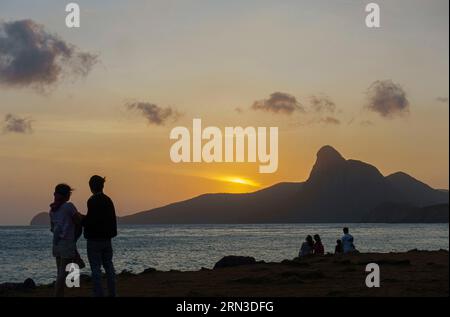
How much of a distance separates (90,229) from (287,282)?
25.2ft

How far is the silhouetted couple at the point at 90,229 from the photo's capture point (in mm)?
13273

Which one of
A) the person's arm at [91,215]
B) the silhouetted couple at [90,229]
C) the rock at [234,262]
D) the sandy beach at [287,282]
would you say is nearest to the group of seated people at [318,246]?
the rock at [234,262]

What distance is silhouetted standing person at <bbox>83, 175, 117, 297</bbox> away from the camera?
13250 millimetres

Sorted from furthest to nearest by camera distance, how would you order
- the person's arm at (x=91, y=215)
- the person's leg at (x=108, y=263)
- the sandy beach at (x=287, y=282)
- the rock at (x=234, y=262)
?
the rock at (x=234, y=262) < the sandy beach at (x=287, y=282) < the person's leg at (x=108, y=263) < the person's arm at (x=91, y=215)

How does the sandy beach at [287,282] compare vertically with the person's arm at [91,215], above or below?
below

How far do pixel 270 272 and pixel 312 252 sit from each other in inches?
408

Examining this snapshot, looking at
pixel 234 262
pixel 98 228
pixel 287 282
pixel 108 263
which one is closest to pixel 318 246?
pixel 234 262

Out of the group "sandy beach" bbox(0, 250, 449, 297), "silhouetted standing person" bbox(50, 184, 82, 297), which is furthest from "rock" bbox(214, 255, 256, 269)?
"silhouetted standing person" bbox(50, 184, 82, 297)

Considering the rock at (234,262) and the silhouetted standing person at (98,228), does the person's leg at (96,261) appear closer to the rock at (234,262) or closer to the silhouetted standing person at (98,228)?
the silhouetted standing person at (98,228)

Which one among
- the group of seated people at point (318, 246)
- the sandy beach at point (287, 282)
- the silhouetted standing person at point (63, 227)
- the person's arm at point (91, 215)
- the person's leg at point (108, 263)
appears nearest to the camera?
the person's arm at point (91, 215)

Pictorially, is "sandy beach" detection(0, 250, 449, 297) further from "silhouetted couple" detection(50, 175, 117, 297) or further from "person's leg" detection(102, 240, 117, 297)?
"silhouetted couple" detection(50, 175, 117, 297)

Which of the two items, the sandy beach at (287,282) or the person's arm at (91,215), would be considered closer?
the person's arm at (91,215)

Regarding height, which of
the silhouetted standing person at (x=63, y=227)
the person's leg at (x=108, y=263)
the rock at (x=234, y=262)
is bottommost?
the rock at (x=234, y=262)
